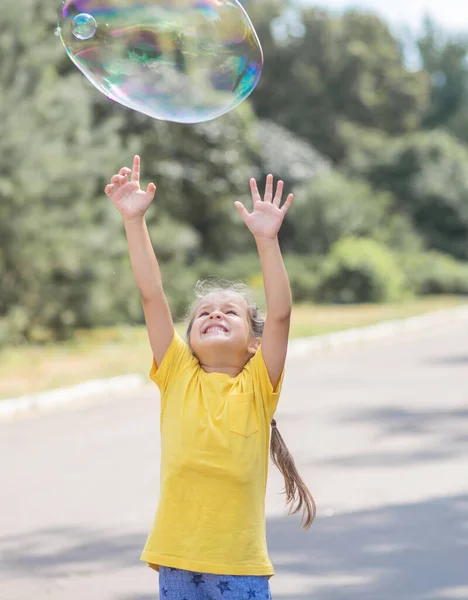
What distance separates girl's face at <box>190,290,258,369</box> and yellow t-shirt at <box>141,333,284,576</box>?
0.40 feet

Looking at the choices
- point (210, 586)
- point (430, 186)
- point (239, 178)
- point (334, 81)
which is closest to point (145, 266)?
point (210, 586)

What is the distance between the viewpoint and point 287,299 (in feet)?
12.4

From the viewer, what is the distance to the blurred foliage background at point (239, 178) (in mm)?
20391

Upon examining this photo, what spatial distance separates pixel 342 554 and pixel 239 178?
2640cm

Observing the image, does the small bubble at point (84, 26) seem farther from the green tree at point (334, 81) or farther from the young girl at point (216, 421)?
the green tree at point (334, 81)

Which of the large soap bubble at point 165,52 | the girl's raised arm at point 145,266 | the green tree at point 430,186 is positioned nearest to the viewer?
the girl's raised arm at point 145,266

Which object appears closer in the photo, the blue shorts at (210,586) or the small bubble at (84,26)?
the blue shorts at (210,586)

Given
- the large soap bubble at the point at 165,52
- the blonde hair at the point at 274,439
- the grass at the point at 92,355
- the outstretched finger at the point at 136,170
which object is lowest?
the blonde hair at the point at 274,439

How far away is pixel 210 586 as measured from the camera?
11.5 ft

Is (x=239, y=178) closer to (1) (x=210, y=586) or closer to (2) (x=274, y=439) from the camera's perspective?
(2) (x=274, y=439)

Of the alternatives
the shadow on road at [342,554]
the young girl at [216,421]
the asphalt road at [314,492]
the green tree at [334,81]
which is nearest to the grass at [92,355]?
the asphalt road at [314,492]

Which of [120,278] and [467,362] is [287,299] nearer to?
[467,362]

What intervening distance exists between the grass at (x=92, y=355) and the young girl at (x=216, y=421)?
10.3 meters

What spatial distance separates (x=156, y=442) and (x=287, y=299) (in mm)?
7268
